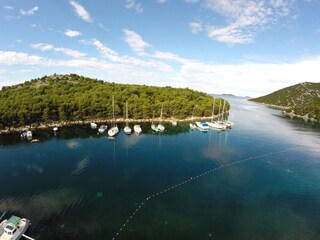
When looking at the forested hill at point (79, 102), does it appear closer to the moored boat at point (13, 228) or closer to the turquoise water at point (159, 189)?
the turquoise water at point (159, 189)

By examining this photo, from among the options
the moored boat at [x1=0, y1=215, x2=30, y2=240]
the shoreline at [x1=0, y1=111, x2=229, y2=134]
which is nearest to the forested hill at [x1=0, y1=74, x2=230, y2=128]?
the shoreline at [x1=0, y1=111, x2=229, y2=134]

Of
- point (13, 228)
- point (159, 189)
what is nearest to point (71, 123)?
point (159, 189)

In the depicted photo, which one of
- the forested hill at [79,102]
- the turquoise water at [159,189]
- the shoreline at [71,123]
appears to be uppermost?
the forested hill at [79,102]

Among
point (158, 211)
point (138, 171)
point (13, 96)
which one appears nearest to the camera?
point (158, 211)

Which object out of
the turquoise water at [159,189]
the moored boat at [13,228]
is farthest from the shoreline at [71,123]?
the moored boat at [13,228]

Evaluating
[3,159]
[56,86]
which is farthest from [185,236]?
[56,86]

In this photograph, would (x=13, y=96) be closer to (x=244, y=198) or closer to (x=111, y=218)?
(x=111, y=218)
